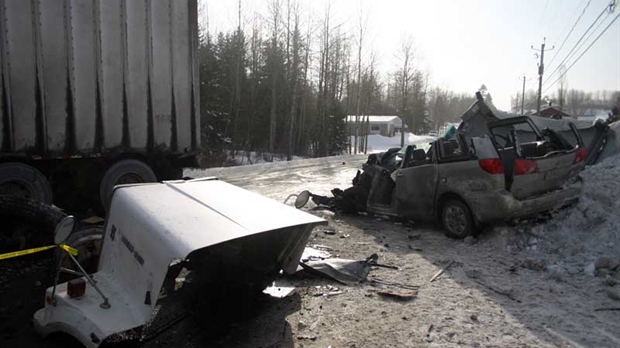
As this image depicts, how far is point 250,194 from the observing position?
15.3 ft

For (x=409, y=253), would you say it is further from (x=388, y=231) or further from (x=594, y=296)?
(x=594, y=296)

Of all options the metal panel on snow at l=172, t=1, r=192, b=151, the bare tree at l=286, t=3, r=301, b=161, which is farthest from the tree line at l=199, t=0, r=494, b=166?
the metal panel on snow at l=172, t=1, r=192, b=151

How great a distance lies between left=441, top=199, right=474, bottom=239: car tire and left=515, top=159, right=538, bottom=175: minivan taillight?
2.91 feet

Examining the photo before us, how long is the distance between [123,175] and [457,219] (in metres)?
5.54

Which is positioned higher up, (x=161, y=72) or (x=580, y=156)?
(x=161, y=72)

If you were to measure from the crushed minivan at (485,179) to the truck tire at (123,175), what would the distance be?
14.4 feet

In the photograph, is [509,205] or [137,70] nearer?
[509,205]

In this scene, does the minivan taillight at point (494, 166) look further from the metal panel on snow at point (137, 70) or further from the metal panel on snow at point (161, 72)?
the metal panel on snow at point (137, 70)

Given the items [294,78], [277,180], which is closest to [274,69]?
[294,78]

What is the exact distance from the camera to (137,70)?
763cm

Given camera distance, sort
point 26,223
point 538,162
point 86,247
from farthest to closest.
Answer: point 538,162 < point 26,223 < point 86,247

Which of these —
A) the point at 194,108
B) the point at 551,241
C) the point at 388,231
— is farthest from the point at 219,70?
the point at 551,241

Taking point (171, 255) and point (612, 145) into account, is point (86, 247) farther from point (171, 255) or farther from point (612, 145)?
point (612, 145)

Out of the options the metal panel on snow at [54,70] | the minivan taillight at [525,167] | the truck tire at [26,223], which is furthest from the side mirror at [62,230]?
the minivan taillight at [525,167]
